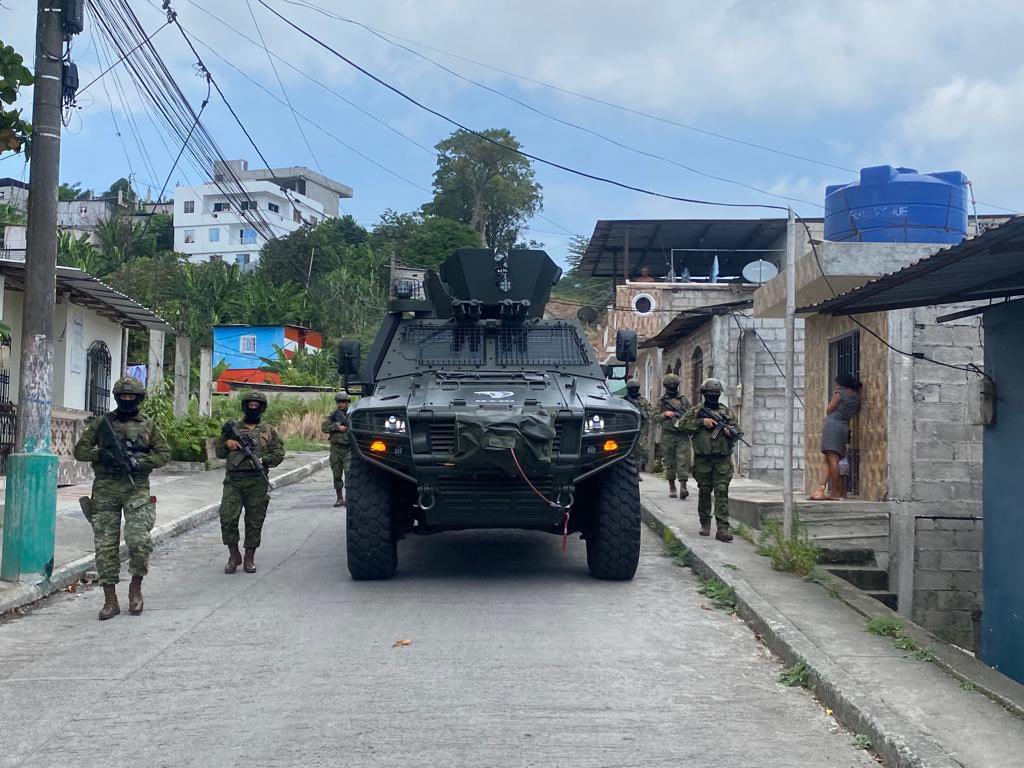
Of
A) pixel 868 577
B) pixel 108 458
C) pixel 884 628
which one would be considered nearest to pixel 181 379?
pixel 108 458

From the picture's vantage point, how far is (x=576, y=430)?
23.3 ft

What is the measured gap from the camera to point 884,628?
6.19m

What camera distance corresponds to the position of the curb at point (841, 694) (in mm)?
4055

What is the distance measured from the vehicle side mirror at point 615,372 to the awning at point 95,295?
7.09 metres

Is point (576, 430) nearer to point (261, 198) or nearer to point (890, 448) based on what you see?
point (890, 448)

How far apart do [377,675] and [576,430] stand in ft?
7.98

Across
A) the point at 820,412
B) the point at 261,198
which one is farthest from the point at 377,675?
the point at 261,198

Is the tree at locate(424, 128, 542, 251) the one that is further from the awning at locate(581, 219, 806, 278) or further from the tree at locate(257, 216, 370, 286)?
the awning at locate(581, 219, 806, 278)

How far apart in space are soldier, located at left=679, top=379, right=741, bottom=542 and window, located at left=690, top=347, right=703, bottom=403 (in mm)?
10084

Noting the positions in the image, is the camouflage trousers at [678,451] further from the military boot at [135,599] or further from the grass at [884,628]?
the military boot at [135,599]

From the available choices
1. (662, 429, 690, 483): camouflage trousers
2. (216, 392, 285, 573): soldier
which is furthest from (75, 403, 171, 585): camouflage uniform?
(662, 429, 690, 483): camouflage trousers

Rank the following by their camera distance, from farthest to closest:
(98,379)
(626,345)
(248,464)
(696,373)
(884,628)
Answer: (696,373) → (98,379) → (626,345) → (248,464) → (884,628)

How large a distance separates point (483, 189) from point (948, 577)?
1672 inches

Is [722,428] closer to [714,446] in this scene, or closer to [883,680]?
[714,446]
